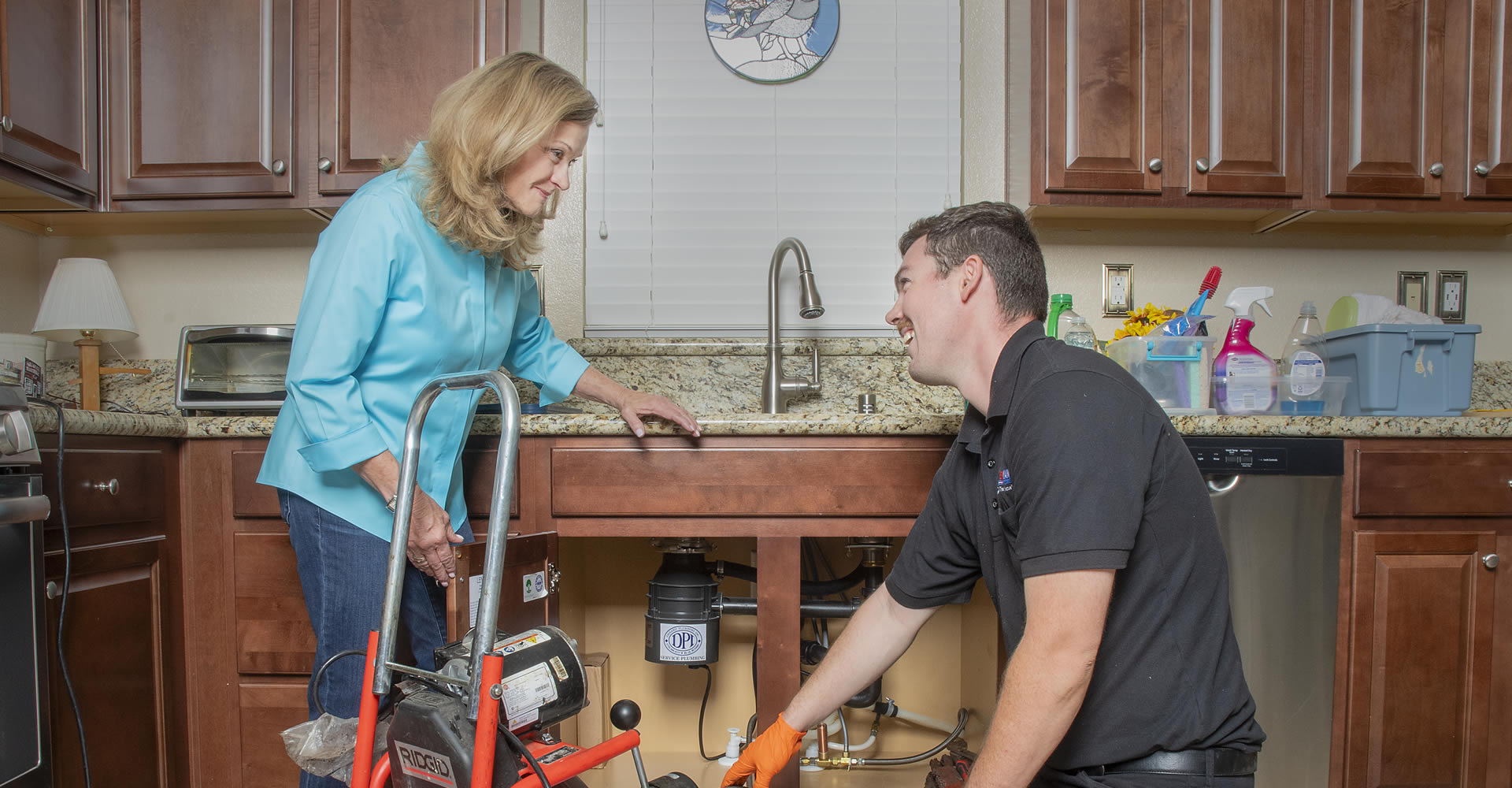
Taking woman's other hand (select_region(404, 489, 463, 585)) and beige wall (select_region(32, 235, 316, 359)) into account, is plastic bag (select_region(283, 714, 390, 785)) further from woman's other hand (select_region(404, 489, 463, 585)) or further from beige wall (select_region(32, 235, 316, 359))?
beige wall (select_region(32, 235, 316, 359))

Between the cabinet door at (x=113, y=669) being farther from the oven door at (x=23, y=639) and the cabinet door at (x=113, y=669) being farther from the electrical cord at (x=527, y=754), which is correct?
the electrical cord at (x=527, y=754)

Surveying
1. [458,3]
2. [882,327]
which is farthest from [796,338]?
[458,3]

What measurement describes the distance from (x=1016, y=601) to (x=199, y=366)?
5.65 feet

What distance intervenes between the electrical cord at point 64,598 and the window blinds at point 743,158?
1.19m

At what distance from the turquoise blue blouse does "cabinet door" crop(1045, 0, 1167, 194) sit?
4.42 ft

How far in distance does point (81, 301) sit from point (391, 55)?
96cm

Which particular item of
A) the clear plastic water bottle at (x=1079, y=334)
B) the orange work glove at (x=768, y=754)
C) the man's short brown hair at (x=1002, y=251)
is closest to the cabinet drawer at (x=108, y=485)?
the orange work glove at (x=768, y=754)

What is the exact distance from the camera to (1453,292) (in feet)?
7.59

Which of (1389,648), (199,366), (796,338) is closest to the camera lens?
(1389,648)

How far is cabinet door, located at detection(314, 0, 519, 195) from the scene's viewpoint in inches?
79.3

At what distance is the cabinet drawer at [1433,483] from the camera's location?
1.64m

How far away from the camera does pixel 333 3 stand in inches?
79.1

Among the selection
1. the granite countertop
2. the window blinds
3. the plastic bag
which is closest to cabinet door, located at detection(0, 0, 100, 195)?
the granite countertop

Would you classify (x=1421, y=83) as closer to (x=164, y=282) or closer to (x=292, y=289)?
(x=292, y=289)
